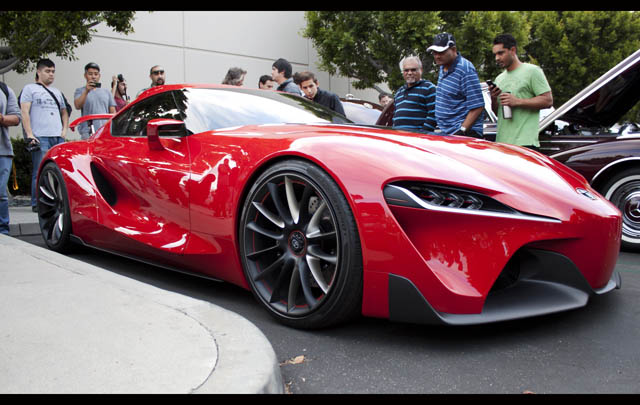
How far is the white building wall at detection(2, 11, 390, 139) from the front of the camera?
1390 cm

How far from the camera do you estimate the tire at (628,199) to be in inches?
179

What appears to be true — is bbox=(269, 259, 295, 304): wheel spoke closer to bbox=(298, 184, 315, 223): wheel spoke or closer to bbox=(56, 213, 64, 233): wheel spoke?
bbox=(298, 184, 315, 223): wheel spoke

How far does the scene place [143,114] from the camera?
155 inches

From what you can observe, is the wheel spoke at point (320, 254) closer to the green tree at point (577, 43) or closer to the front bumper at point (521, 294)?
the front bumper at point (521, 294)

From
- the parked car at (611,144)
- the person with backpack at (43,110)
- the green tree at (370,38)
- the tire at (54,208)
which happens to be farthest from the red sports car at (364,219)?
the green tree at (370,38)

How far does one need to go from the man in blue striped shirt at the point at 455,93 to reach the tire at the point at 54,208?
309cm

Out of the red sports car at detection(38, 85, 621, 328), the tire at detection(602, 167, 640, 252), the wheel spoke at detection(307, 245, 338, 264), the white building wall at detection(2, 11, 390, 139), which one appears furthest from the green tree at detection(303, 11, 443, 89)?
the wheel spoke at detection(307, 245, 338, 264)

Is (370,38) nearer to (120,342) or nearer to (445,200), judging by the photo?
(445,200)

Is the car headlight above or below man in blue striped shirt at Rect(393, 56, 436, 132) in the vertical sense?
below

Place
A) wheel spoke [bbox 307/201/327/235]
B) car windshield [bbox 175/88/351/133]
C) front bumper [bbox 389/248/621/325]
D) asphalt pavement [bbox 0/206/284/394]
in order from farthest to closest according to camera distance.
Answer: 1. car windshield [bbox 175/88/351/133]
2. wheel spoke [bbox 307/201/327/235]
3. front bumper [bbox 389/248/621/325]
4. asphalt pavement [bbox 0/206/284/394]

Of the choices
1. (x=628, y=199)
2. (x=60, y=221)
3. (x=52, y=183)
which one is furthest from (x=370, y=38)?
(x=60, y=221)

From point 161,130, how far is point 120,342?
1.47 meters

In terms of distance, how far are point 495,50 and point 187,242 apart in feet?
10.8

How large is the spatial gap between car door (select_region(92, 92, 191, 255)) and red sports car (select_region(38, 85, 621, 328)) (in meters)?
0.01
